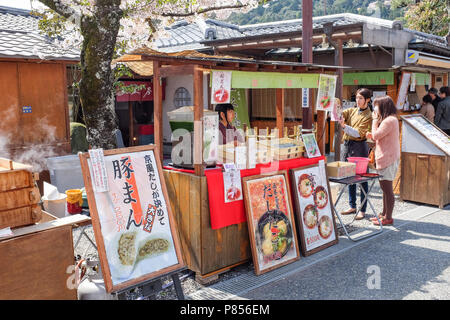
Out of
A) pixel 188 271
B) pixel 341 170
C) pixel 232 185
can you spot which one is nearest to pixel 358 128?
pixel 341 170

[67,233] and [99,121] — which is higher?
[99,121]

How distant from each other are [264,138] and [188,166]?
155 cm

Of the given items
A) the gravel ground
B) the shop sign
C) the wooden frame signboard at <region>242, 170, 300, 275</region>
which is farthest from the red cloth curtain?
the shop sign

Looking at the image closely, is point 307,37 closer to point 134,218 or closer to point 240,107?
point 134,218

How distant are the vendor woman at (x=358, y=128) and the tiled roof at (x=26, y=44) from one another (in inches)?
236

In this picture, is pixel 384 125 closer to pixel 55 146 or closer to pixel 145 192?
pixel 145 192

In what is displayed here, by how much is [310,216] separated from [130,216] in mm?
2776

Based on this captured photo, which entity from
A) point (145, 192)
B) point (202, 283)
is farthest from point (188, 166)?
point (202, 283)

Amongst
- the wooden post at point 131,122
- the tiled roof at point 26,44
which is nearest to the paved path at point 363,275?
the tiled roof at point 26,44

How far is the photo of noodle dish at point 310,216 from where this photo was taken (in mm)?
5605

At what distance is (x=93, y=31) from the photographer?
5348mm

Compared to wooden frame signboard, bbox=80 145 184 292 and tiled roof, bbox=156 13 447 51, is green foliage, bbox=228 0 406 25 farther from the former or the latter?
wooden frame signboard, bbox=80 145 184 292

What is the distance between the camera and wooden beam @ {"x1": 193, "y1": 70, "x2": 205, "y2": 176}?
4641mm

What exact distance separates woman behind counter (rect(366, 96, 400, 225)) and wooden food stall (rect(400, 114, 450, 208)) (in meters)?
1.64
